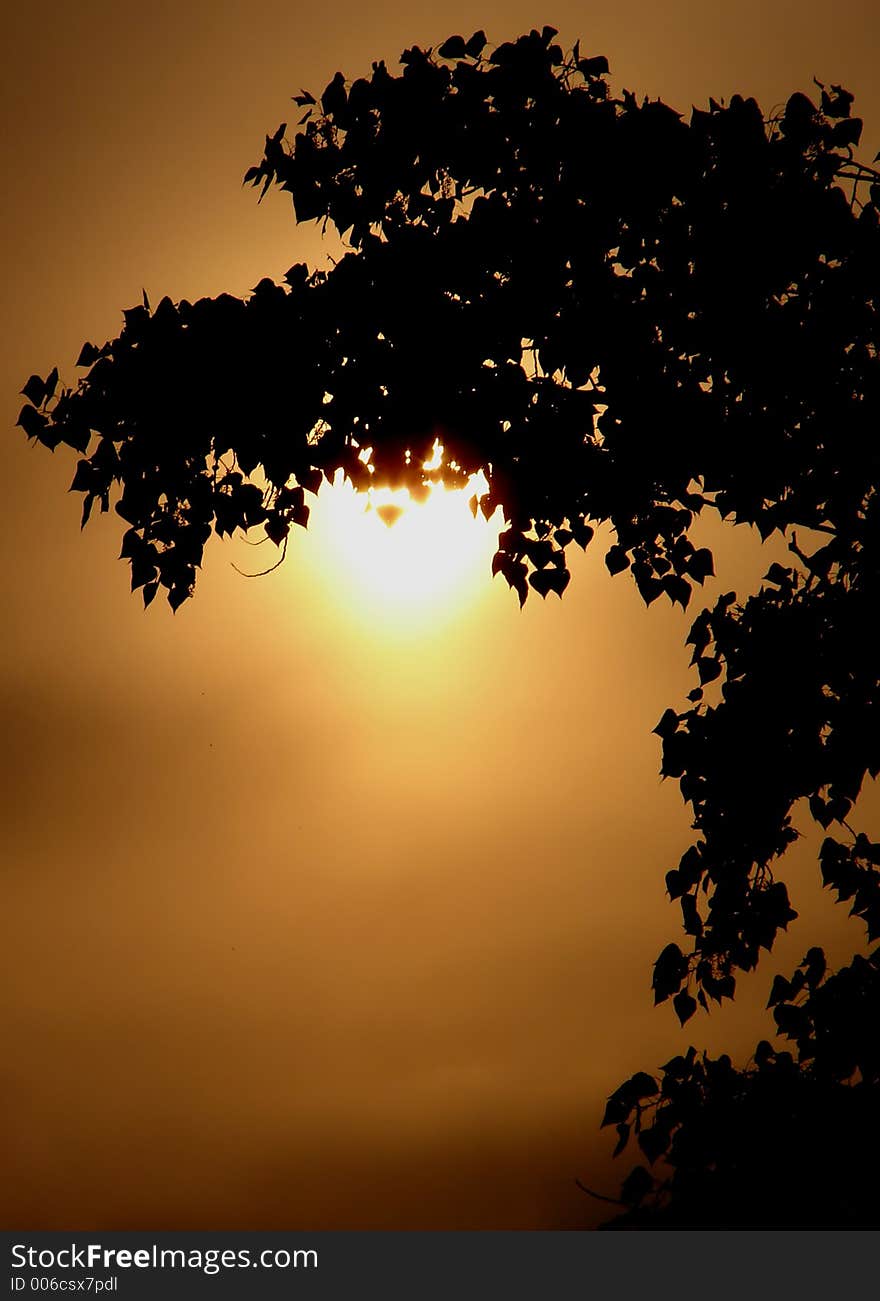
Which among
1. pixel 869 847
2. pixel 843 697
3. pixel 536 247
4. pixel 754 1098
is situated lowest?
pixel 754 1098

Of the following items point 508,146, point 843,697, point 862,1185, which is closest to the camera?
point 862,1185

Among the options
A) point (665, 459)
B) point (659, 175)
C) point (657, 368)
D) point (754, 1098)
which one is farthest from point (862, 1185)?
point (659, 175)

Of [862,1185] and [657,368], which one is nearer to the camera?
[862,1185]

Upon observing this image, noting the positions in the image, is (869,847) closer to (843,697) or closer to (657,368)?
(843,697)

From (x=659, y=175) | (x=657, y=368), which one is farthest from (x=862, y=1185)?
(x=659, y=175)

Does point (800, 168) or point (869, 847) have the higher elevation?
point (800, 168)

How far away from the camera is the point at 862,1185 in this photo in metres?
5.71

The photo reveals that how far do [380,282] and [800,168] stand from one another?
244 cm

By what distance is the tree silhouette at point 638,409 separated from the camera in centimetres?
603

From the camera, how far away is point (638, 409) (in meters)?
6.21

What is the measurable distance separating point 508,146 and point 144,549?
2.88 m

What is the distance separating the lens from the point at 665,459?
625cm

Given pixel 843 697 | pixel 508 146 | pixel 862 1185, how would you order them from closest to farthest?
pixel 862 1185 < pixel 843 697 < pixel 508 146

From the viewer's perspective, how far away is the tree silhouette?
603 centimetres
